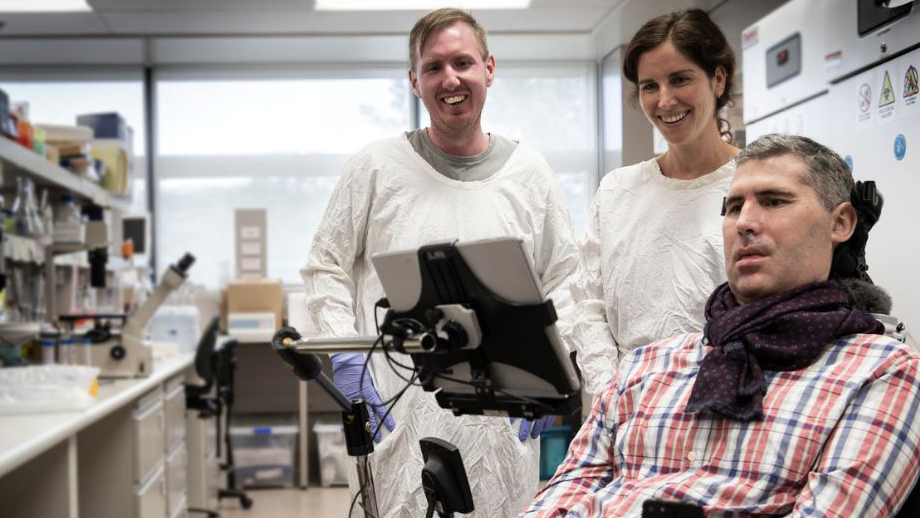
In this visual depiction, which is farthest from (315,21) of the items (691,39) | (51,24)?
(691,39)

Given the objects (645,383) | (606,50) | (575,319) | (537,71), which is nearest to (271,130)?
(537,71)

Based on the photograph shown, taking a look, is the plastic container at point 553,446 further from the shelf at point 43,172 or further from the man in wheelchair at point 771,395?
the man in wheelchair at point 771,395

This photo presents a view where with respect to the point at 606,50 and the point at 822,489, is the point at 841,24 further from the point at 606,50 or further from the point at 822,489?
the point at 606,50

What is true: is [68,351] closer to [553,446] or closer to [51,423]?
[51,423]

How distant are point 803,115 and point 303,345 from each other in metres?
2.26

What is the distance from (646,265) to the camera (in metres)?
1.64

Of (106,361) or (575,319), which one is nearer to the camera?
(575,319)

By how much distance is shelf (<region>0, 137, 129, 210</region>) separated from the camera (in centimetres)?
287

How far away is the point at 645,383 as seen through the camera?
1.31 metres

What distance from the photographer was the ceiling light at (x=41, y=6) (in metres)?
4.29

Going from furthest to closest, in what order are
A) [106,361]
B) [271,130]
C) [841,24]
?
[271,130] → [106,361] → [841,24]

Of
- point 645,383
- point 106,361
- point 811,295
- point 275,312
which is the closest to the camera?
point 811,295

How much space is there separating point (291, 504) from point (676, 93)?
3.43 metres

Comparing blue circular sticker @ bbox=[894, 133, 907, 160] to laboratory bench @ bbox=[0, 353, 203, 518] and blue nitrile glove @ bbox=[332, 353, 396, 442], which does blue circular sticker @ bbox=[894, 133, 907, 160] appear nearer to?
blue nitrile glove @ bbox=[332, 353, 396, 442]
